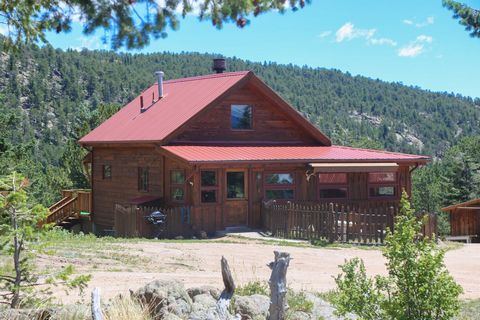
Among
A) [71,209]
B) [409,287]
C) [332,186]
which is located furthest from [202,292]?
[71,209]

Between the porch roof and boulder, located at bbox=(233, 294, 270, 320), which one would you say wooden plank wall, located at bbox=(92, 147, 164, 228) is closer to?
the porch roof

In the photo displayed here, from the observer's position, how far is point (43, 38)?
10.2m

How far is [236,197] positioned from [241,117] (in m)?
4.27

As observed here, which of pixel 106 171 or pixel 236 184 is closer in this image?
pixel 236 184

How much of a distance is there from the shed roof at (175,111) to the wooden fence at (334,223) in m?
5.55

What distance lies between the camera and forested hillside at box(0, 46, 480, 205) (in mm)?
108762

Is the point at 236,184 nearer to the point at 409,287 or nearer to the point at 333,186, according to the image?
A: the point at 333,186

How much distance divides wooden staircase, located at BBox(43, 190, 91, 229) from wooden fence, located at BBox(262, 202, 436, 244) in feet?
39.2

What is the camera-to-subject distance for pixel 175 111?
1134 inches

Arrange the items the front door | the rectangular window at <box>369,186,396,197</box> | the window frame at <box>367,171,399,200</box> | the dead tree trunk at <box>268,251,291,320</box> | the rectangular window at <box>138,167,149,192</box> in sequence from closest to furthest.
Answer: the dead tree trunk at <box>268,251,291,320</box>, the front door, the rectangular window at <box>138,167,149,192</box>, the window frame at <box>367,171,399,200</box>, the rectangular window at <box>369,186,396,197</box>

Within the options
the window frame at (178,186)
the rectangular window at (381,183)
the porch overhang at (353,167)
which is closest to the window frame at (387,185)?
the rectangular window at (381,183)

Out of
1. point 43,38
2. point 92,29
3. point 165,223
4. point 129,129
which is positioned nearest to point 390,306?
point 92,29

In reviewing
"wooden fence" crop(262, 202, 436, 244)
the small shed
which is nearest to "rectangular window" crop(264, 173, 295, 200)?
"wooden fence" crop(262, 202, 436, 244)

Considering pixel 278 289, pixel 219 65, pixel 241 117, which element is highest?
pixel 219 65
